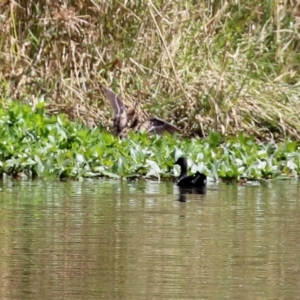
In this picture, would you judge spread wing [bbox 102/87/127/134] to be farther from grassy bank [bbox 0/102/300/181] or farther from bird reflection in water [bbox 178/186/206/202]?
bird reflection in water [bbox 178/186/206/202]

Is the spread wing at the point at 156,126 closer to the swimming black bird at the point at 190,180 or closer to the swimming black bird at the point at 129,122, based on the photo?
the swimming black bird at the point at 129,122

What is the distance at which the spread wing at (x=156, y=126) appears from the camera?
38.6 feet

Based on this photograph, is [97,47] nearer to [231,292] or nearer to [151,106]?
[151,106]

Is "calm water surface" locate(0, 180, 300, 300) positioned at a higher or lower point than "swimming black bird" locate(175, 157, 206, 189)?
lower

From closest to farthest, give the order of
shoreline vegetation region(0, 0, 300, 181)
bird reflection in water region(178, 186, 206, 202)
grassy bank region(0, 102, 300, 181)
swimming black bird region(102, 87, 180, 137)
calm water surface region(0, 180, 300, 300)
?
calm water surface region(0, 180, 300, 300)
bird reflection in water region(178, 186, 206, 202)
grassy bank region(0, 102, 300, 181)
swimming black bird region(102, 87, 180, 137)
shoreline vegetation region(0, 0, 300, 181)

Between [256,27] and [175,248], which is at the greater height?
[256,27]

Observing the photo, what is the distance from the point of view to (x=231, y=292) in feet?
15.0

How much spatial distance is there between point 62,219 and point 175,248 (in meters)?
1.18

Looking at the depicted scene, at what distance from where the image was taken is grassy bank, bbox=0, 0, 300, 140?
40.5ft

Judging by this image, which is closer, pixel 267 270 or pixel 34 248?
pixel 267 270

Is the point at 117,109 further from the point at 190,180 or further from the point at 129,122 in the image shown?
the point at 190,180

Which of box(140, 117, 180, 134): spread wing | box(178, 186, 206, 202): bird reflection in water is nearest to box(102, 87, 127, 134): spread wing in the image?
box(140, 117, 180, 134): spread wing

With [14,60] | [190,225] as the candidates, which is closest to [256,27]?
[14,60]

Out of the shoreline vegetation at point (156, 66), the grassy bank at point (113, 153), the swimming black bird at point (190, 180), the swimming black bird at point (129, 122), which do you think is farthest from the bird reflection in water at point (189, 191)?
the shoreline vegetation at point (156, 66)
